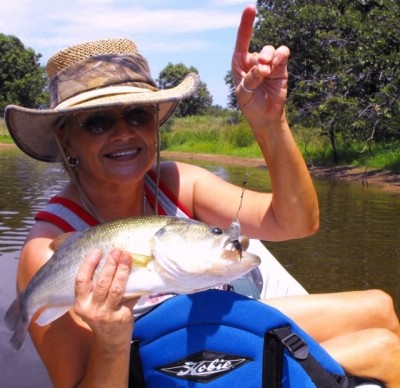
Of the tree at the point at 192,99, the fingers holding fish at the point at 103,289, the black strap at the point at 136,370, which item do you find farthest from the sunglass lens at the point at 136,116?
the tree at the point at 192,99

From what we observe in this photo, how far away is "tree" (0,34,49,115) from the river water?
4035 cm

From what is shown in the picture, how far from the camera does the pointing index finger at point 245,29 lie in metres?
2.42

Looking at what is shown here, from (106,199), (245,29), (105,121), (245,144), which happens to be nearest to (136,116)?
(105,121)

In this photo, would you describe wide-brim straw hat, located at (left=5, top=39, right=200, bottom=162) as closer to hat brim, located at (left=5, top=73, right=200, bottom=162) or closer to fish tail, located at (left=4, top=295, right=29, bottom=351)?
hat brim, located at (left=5, top=73, right=200, bottom=162)

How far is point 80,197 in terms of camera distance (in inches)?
110

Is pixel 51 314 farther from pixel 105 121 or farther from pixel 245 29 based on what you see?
pixel 245 29

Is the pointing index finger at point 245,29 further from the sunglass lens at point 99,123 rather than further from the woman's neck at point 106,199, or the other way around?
the woman's neck at point 106,199

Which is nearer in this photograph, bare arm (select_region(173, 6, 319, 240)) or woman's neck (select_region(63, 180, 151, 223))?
bare arm (select_region(173, 6, 319, 240))

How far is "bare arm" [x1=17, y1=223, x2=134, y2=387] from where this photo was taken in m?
2.07

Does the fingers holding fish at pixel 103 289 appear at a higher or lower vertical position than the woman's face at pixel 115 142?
lower

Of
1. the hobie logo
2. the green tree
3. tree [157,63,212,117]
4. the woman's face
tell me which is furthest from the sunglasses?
tree [157,63,212,117]

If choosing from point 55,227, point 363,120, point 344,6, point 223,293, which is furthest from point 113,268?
point 344,6

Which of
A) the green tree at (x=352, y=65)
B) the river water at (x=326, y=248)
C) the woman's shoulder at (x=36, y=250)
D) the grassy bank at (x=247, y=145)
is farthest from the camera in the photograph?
the grassy bank at (x=247, y=145)

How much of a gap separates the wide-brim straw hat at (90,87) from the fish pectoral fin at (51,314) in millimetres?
806
